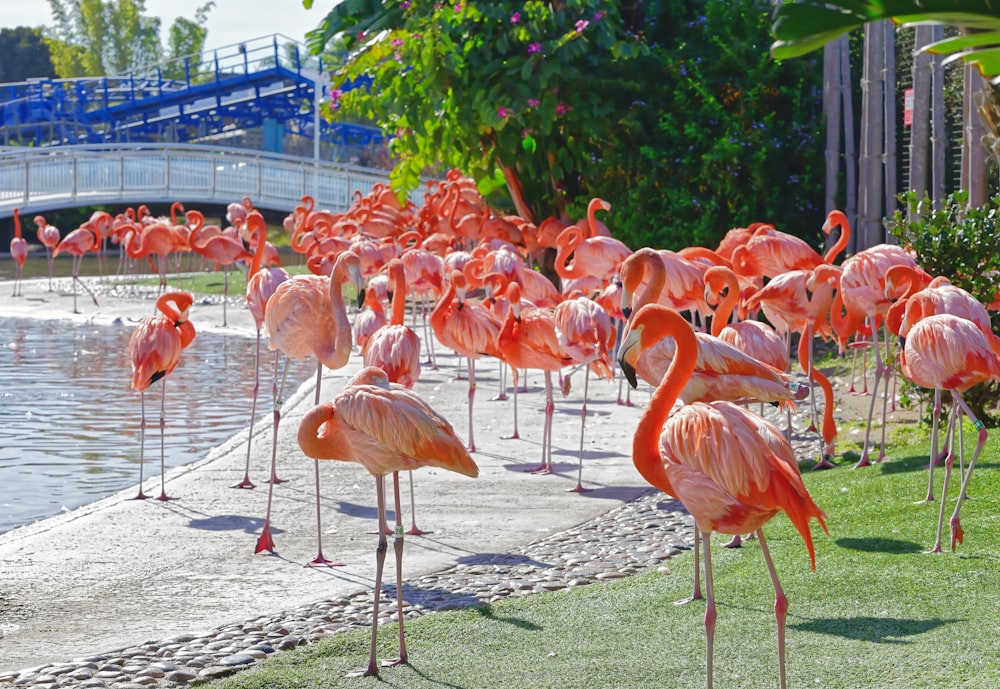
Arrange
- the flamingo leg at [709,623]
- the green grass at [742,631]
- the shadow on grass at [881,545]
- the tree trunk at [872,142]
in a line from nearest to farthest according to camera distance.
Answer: the flamingo leg at [709,623], the green grass at [742,631], the shadow on grass at [881,545], the tree trunk at [872,142]

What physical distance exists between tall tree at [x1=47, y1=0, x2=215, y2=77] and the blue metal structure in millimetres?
11653

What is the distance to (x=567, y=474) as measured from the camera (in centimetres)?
730

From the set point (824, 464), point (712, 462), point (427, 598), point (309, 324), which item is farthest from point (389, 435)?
point (824, 464)

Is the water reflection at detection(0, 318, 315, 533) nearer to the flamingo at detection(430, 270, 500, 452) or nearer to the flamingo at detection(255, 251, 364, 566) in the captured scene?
the flamingo at detection(255, 251, 364, 566)

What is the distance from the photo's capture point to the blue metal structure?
40.3 m

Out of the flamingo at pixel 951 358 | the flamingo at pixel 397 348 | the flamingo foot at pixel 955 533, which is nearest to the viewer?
the flamingo foot at pixel 955 533

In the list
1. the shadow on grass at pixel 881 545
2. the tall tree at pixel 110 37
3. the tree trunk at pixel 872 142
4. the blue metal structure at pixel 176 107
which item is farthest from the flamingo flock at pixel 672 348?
the tall tree at pixel 110 37

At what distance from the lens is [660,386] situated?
3777mm

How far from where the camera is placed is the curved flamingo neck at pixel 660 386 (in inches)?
148

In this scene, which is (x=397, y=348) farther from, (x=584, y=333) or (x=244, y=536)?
(x=584, y=333)

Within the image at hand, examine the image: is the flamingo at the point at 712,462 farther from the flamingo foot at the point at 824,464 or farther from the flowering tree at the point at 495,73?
the flowering tree at the point at 495,73

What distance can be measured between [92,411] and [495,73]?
560 cm

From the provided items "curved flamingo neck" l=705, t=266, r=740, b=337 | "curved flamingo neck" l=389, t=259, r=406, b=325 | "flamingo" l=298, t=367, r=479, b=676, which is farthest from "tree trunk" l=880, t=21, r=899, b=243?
"flamingo" l=298, t=367, r=479, b=676

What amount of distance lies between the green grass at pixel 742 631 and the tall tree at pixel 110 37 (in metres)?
56.2
